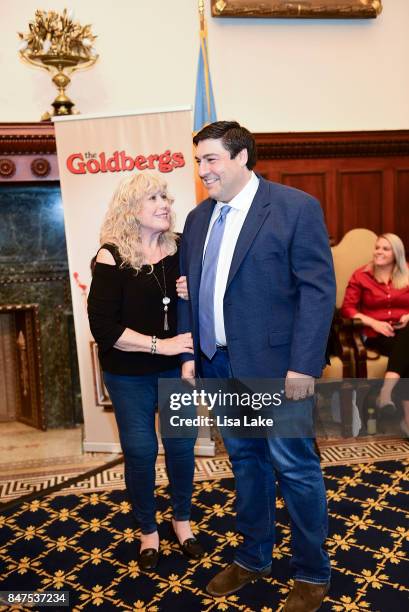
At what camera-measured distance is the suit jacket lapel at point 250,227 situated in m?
1.97

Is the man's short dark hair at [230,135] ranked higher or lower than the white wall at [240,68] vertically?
lower

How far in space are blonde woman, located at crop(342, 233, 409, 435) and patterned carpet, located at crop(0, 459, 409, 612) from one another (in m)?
0.93

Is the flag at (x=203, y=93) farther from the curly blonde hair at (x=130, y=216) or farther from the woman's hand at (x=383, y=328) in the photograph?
the curly blonde hair at (x=130, y=216)

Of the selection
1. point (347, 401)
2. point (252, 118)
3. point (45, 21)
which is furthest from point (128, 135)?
point (347, 401)

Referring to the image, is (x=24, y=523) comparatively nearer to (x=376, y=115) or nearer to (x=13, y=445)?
(x=13, y=445)

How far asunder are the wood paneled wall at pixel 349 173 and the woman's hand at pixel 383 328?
42.5 inches

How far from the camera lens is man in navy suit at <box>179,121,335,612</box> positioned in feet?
6.35

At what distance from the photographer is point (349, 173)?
504 cm

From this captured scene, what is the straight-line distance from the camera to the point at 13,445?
4.28 m

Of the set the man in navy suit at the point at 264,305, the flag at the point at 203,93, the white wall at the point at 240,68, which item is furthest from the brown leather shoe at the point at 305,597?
the white wall at the point at 240,68

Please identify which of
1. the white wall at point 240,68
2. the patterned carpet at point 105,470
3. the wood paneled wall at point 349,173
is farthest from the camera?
the wood paneled wall at point 349,173

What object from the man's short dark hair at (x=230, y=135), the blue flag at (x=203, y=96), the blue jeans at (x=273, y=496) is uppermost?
the blue flag at (x=203, y=96)

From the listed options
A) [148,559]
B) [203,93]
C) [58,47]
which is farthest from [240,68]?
[148,559]

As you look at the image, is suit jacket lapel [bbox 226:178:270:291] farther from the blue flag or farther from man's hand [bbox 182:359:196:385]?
the blue flag
